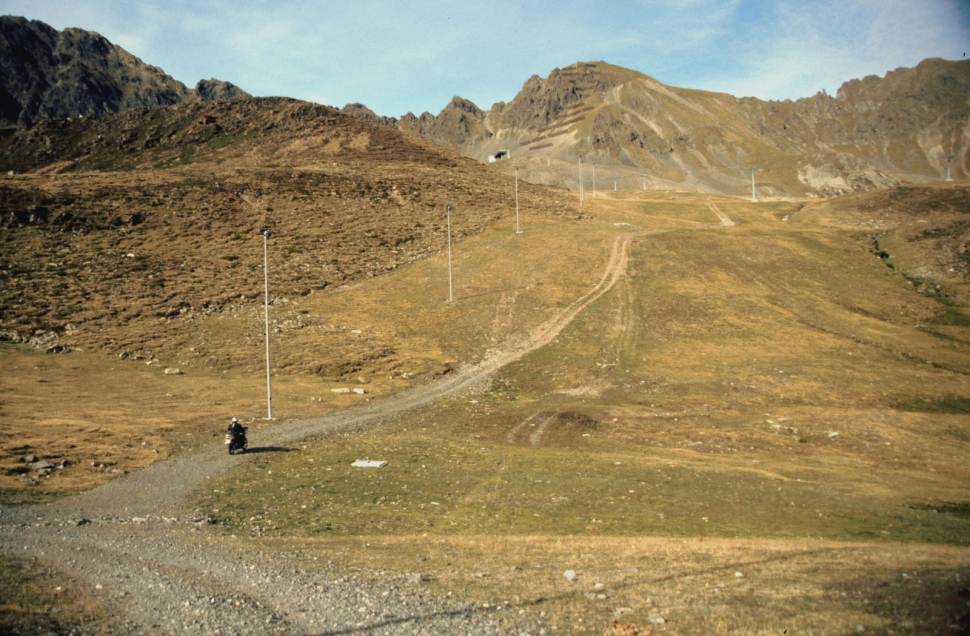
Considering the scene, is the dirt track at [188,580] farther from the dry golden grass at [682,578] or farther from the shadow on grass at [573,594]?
the dry golden grass at [682,578]

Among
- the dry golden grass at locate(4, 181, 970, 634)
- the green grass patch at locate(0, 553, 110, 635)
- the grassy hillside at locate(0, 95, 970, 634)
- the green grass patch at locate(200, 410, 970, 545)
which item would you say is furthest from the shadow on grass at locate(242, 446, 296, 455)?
the green grass patch at locate(0, 553, 110, 635)

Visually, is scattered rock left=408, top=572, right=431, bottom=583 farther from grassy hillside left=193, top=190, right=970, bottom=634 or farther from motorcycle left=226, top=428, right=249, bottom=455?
motorcycle left=226, top=428, right=249, bottom=455

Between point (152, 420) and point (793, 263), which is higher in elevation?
point (793, 263)

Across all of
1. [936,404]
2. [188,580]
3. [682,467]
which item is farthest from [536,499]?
[936,404]

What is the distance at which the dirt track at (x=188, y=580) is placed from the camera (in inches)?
438

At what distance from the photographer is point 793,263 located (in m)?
70.6

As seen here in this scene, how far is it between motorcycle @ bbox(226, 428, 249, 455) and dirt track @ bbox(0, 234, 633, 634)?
462 centimetres

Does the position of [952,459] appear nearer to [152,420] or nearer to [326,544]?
[326,544]

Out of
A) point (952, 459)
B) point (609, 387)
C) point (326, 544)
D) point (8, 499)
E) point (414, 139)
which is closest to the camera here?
point (326, 544)

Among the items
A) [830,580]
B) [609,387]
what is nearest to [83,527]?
[830,580]

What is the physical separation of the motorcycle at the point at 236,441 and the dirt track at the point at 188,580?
4.62m

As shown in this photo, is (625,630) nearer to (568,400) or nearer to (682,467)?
(682,467)

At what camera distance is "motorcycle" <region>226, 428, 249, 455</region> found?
90.3 feet

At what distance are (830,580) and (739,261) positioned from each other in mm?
64007
